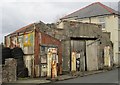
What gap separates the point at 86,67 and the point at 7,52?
780 cm

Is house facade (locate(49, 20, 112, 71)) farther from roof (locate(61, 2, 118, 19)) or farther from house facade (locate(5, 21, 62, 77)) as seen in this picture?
roof (locate(61, 2, 118, 19))

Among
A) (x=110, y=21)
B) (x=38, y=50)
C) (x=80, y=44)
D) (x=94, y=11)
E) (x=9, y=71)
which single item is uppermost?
(x=94, y=11)

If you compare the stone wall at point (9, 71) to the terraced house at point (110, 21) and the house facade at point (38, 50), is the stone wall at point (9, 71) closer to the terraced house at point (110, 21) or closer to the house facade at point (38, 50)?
the house facade at point (38, 50)

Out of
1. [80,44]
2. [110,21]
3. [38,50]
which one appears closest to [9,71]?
[38,50]

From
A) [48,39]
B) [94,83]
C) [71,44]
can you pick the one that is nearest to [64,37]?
[71,44]

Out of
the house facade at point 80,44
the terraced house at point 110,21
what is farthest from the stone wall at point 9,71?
the terraced house at point 110,21

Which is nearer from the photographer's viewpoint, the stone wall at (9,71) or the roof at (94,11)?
the stone wall at (9,71)

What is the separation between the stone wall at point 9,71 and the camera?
1684 cm

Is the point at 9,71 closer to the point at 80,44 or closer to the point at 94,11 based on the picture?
the point at 80,44

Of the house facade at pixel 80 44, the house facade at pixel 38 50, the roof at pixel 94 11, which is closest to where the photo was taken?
the house facade at pixel 38 50

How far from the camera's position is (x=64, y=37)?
23.1 meters

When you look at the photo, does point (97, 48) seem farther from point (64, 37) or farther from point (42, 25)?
point (42, 25)

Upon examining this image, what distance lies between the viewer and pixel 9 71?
56.2ft

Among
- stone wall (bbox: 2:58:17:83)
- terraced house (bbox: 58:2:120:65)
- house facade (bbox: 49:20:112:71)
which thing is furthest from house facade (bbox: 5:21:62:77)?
terraced house (bbox: 58:2:120:65)
